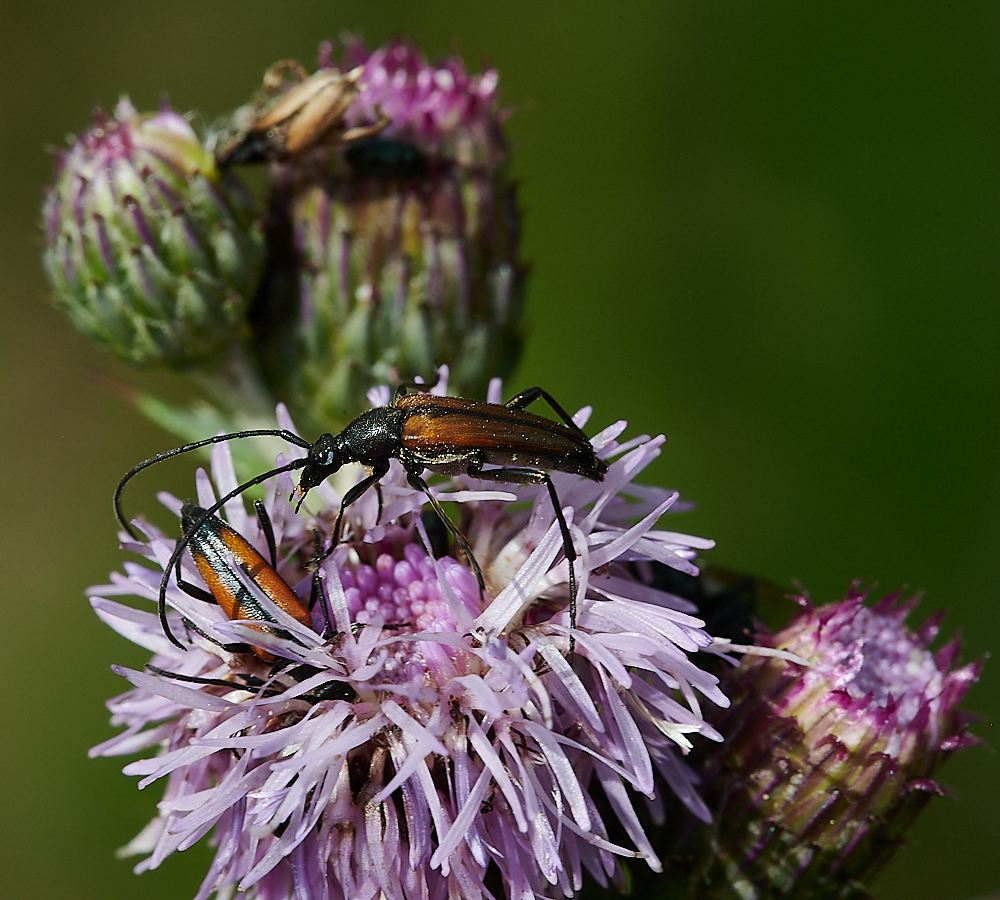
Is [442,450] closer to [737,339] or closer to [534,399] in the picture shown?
[534,399]

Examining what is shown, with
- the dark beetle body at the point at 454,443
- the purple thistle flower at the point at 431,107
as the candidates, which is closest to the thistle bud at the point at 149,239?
the purple thistle flower at the point at 431,107

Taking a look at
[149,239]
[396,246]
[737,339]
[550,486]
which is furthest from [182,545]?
[737,339]

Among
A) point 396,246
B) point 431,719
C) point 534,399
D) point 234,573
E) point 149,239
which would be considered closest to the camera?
point 431,719

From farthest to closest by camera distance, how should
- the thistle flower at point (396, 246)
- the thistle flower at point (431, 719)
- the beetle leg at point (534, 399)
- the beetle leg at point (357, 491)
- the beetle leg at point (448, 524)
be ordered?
the thistle flower at point (396, 246), the beetle leg at point (534, 399), the beetle leg at point (357, 491), the beetle leg at point (448, 524), the thistle flower at point (431, 719)

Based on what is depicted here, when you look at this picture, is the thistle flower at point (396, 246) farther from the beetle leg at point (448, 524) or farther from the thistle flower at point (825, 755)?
the thistle flower at point (825, 755)

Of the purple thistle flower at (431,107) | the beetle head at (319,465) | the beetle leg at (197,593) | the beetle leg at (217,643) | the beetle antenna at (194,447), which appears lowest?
the beetle leg at (217,643)

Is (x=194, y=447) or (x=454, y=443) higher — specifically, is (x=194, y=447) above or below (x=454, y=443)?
above

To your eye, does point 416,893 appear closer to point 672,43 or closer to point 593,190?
point 593,190
